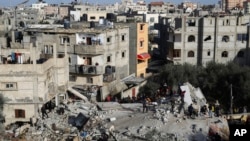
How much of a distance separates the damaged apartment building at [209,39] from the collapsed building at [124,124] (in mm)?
18047

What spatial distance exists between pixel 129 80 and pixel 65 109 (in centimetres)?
1369

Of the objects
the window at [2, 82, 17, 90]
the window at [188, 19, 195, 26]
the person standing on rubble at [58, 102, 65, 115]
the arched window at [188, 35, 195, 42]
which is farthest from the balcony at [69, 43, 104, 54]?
the window at [188, 19, 195, 26]

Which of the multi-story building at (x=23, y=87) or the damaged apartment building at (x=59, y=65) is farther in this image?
the damaged apartment building at (x=59, y=65)

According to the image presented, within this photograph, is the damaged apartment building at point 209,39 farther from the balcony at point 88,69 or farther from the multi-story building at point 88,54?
the balcony at point 88,69

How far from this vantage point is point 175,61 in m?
47.3

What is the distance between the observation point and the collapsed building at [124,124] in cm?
2384

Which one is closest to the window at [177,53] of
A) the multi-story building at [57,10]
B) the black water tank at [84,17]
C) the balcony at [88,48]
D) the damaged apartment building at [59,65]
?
the damaged apartment building at [59,65]

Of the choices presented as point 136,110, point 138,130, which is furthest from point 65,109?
point 138,130

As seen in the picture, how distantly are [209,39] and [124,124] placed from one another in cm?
2414

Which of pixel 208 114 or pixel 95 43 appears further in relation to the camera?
pixel 95 43

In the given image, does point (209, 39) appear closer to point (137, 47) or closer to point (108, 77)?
point (137, 47)

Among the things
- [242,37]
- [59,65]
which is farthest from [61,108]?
[242,37]

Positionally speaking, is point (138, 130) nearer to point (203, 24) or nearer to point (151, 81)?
point (151, 81)

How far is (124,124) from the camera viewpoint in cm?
2538
